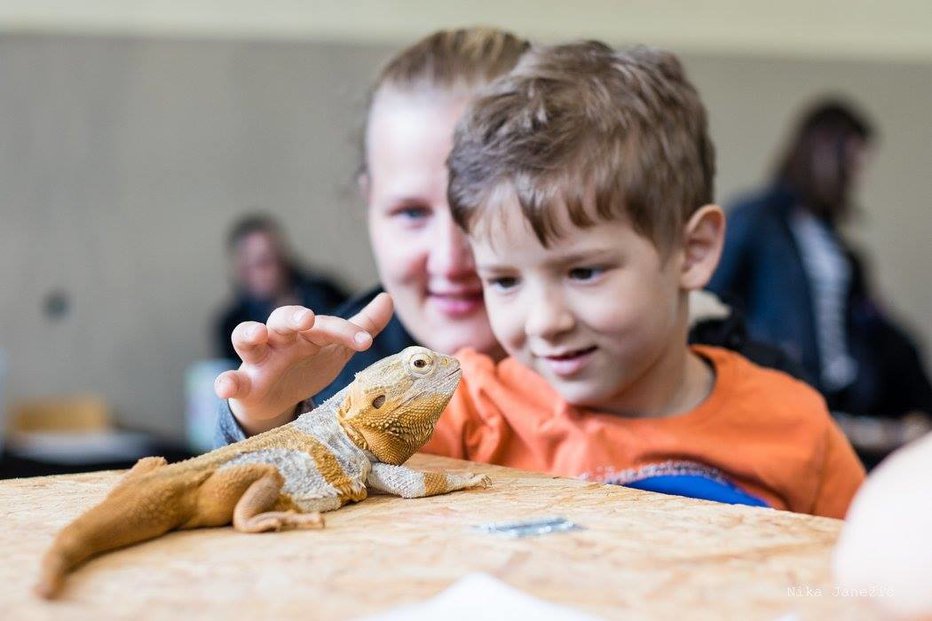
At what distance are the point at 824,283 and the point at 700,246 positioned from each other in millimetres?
5086

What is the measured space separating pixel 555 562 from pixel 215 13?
27.7ft

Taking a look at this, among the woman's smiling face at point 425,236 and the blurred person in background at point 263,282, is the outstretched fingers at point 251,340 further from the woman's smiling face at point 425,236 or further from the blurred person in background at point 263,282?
the blurred person in background at point 263,282

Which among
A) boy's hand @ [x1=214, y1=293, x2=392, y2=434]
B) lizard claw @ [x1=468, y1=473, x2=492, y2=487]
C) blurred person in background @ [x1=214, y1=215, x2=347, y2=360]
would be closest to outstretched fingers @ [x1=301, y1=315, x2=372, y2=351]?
boy's hand @ [x1=214, y1=293, x2=392, y2=434]

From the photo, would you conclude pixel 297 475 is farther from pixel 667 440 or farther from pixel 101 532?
pixel 667 440

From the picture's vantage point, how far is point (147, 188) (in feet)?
29.8

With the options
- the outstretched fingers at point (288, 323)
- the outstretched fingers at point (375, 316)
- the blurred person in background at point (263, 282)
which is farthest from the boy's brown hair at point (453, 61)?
the blurred person in background at point (263, 282)

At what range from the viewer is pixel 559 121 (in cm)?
218

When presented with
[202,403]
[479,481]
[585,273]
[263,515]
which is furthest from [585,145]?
[202,403]

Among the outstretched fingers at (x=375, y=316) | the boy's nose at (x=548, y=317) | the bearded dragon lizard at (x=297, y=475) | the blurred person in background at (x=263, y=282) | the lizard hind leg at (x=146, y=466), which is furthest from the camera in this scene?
the blurred person in background at (x=263, y=282)

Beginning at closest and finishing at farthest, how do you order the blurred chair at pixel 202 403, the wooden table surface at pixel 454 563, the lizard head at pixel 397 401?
1. the wooden table surface at pixel 454 563
2. the lizard head at pixel 397 401
3. the blurred chair at pixel 202 403

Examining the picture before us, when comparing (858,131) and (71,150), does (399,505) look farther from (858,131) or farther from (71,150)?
(71,150)

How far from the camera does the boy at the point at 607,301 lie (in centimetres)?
209

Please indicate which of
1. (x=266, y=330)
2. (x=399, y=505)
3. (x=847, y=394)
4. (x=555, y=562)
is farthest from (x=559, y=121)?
(x=847, y=394)

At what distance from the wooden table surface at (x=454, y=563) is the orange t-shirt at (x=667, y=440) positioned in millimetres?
685
